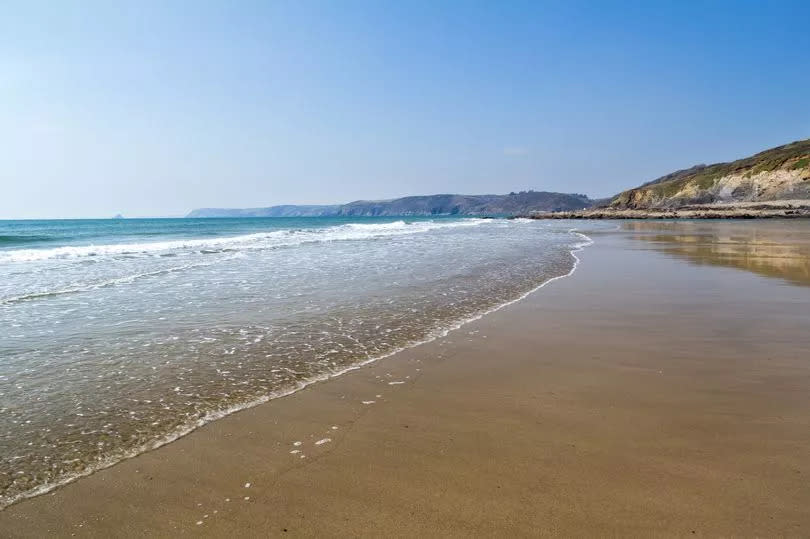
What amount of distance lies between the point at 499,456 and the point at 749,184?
312ft

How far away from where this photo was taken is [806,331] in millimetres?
6660

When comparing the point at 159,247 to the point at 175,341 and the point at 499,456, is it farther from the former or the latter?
the point at 499,456

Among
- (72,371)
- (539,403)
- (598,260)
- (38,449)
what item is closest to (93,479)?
(38,449)

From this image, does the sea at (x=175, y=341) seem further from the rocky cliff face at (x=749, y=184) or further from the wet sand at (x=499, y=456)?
the rocky cliff face at (x=749, y=184)

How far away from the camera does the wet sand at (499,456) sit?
2705mm

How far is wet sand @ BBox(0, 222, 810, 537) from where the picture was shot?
2.71 m

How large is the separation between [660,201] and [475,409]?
10963 cm

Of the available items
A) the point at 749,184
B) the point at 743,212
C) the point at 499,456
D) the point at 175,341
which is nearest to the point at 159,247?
the point at 175,341

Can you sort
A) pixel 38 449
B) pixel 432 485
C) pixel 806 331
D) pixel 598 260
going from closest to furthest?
pixel 432 485 < pixel 38 449 < pixel 806 331 < pixel 598 260

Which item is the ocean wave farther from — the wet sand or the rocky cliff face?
the rocky cliff face

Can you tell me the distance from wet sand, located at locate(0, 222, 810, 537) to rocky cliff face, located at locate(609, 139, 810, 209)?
81687 millimetres

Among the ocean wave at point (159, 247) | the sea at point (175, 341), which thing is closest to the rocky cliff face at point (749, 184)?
the ocean wave at point (159, 247)

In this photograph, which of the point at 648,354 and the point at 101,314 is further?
the point at 101,314

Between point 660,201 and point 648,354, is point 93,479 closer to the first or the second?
point 648,354
